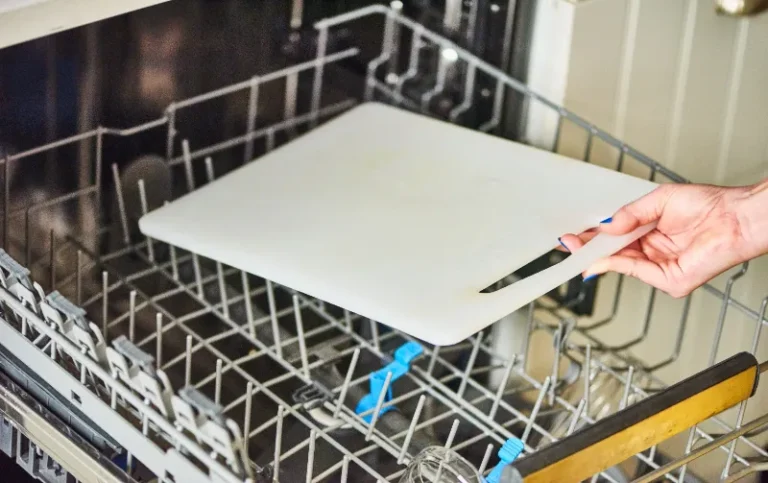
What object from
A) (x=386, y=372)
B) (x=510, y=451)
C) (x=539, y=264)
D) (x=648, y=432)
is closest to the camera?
(x=648, y=432)

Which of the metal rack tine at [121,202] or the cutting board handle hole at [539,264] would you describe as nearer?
the metal rack tine at [121,202]

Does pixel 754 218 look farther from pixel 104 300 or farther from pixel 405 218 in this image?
pixel 104 300

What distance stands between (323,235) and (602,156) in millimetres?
348

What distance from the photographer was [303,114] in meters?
1.02

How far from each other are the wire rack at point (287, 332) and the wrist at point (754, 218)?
0.04m

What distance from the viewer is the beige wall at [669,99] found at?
0.94 meters

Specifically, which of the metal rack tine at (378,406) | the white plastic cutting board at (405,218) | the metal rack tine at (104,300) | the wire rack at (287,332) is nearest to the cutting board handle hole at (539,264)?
the wire rack at (287,332)

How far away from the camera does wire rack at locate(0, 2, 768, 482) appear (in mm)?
676

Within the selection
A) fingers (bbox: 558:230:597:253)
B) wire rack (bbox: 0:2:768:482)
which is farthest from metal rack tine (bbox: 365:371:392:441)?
fingers (bbox: 558:230:597:253)

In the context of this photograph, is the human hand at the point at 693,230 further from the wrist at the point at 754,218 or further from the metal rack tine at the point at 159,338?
the metal rack tine at the point at 159,338

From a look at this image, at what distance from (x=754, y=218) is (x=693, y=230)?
2.2 inches

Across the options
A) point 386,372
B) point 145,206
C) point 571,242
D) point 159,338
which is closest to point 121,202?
point 145,206

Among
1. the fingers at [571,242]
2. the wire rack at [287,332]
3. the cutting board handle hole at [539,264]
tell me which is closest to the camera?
the wire rack at [287,332]

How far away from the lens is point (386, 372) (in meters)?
0.82
